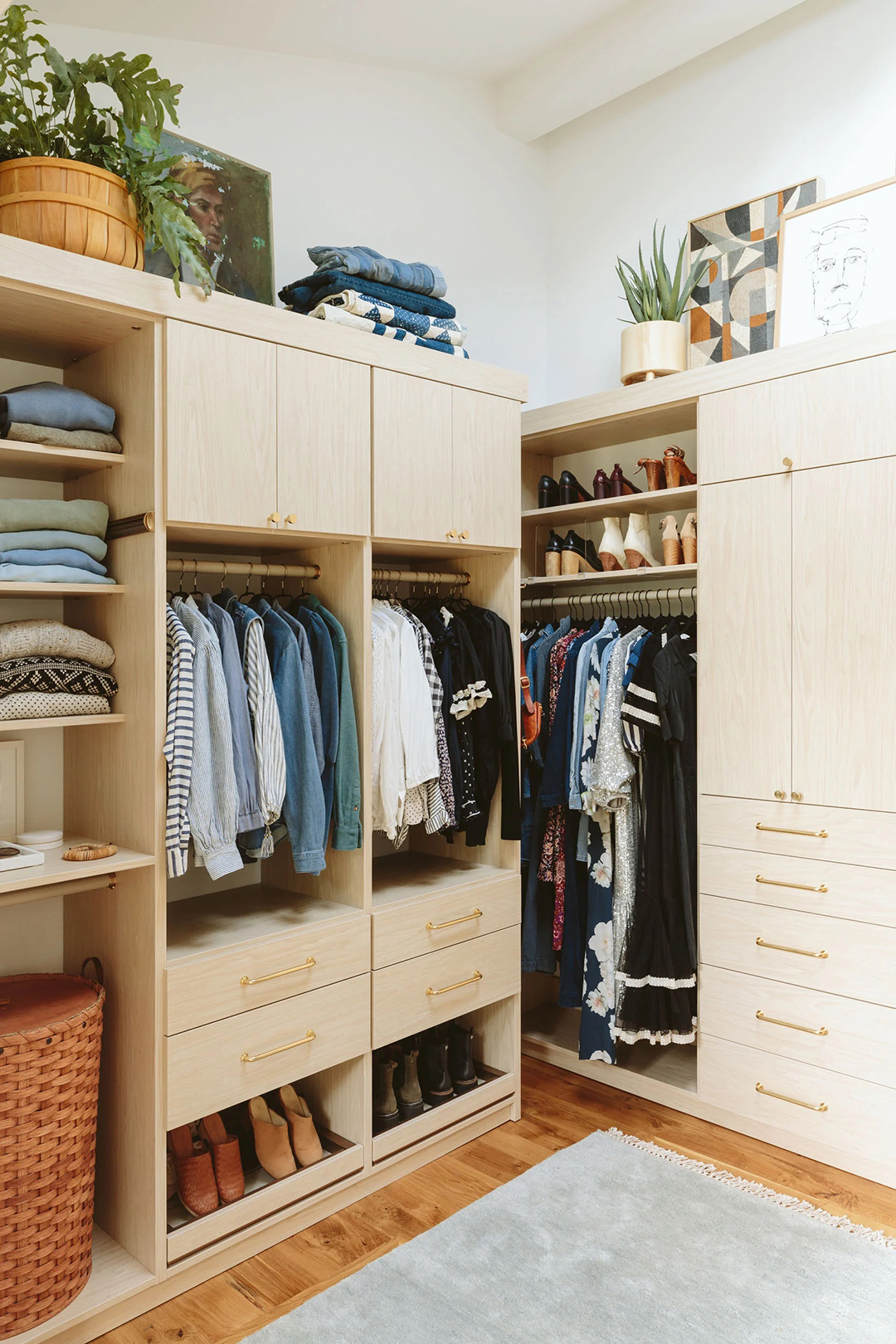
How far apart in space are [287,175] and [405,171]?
0.55 metres

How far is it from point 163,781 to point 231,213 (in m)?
1.66

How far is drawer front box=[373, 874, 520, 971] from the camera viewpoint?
2.47 m

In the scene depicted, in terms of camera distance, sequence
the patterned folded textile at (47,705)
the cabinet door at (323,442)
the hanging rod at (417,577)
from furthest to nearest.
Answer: the hanging rod at (417,577)
the cabinet door at (323,442)
the patterned folded textile at (47,705)

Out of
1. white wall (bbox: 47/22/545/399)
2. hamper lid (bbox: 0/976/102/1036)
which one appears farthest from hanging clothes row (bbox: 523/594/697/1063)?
hamper lid (bbox: 0/976/102/1036)

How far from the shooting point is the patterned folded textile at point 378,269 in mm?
2475

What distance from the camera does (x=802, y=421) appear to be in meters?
2.57

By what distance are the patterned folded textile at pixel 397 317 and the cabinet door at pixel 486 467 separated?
174 mm

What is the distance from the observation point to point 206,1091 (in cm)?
206

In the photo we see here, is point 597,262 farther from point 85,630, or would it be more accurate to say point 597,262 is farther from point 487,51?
point 85,630

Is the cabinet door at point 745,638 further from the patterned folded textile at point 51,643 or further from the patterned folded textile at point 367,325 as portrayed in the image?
the patterned folded textile at point 51,643

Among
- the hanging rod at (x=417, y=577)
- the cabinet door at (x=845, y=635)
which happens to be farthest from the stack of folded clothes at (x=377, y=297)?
the cabinet door at (x=845, y=635)

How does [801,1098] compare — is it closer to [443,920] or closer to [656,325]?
[443,920]

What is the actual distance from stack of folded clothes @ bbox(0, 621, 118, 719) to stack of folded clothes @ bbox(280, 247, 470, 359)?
3.47 ft

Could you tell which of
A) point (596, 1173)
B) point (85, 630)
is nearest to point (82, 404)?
point (85, 630)
